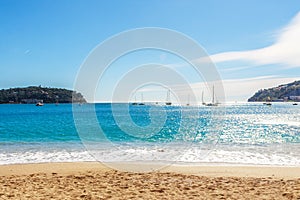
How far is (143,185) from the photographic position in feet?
25.2

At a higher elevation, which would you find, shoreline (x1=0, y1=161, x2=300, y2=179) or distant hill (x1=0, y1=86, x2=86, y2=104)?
distant hill (x1=0, y1=86, x2=86, y2=104)

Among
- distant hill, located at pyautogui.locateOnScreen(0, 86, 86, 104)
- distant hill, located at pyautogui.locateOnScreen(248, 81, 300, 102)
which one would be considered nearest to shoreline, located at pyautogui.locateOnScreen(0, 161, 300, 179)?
distant hill, located at pyautogui.locateOnScreen(0, 86, 86, 104)

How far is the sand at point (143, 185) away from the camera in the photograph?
6703 millimetres

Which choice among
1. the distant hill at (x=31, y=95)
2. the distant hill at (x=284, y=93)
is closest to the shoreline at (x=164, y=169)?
the distant hill at (x=31, y=95)

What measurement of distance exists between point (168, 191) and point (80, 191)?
1972 mm

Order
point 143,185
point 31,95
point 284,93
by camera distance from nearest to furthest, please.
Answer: point 143,185, point 31,95, point 284,93

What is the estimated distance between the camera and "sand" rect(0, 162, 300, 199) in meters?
6.70

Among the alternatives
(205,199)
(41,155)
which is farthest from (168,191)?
(41,155)

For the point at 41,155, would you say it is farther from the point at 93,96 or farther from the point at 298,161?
the point at 298,161

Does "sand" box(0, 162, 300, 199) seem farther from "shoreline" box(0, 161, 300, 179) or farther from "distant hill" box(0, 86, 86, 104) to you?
"distant hill" box(0, 86, 86, 104)

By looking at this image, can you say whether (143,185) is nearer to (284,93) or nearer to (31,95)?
(31,95)

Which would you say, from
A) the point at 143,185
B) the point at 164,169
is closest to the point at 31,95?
the point at 164,169

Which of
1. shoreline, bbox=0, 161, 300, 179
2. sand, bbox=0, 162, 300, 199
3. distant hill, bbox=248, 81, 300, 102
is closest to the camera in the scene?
sand, bbox=0, 162, 300, 199

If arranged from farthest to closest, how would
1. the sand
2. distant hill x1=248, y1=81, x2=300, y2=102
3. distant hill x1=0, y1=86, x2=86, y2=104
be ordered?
distant hill x1=248, y1=81, x2=300, y2=102 < distant hill x1=0, y1=86, x2=86, y2=104 < the sand
